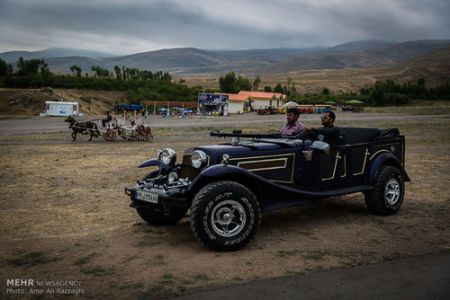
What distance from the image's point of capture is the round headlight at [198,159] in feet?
19.7

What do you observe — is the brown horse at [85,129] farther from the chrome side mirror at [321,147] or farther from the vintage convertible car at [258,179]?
the chrome side mirror at [321,147]

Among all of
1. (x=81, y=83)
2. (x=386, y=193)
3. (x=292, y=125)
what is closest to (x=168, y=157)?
(x=292, y=125)

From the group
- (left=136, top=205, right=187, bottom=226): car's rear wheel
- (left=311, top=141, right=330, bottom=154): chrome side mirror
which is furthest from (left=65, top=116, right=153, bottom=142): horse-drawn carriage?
(left=311, top=141, right=330, bottom=154): chrome side mirror

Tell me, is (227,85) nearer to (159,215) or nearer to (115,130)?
(115,130)

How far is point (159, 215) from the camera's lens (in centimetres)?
697

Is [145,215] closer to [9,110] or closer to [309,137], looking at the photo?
[309,137]

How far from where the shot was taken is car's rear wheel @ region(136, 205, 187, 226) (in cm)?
690

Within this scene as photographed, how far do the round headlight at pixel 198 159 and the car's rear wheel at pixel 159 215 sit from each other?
1147 millimetres

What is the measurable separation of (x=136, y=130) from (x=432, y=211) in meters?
17.2

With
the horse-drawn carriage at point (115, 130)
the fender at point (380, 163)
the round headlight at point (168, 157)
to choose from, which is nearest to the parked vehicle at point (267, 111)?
the horse-drawn carriage at point (115, 130)

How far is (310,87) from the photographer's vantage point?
167 metres

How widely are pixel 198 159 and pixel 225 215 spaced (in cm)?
93

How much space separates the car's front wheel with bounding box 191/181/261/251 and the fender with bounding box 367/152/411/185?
2.72 m

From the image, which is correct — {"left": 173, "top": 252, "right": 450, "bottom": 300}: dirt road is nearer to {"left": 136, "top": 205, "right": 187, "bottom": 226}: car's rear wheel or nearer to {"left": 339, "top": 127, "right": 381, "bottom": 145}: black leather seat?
{"left": 136, "top": 205, "right": 187, "bottom": 226}: car's rear wheel
